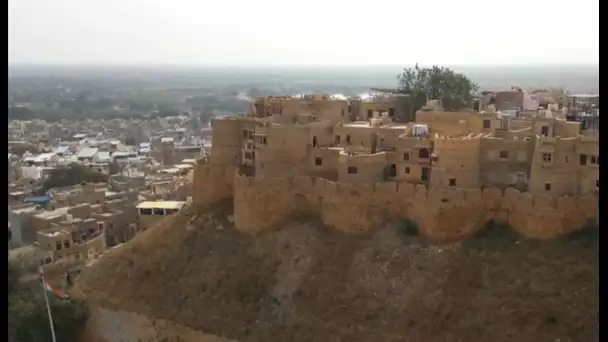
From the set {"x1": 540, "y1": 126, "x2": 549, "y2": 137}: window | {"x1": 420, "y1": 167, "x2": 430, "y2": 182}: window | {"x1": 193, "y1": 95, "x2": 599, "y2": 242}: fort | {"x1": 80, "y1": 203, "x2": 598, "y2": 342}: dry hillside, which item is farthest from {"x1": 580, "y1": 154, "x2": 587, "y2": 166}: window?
{"x1": 420, "y1": 167, "x2": 430, "y2": 182}: window

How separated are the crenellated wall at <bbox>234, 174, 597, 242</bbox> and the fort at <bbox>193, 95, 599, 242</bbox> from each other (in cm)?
1

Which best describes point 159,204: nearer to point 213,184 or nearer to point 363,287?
point 213,184

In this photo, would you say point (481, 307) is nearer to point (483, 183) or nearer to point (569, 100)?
point (483, 183)

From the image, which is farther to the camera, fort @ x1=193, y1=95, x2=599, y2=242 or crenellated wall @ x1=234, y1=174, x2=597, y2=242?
fort @ x1=193, y1=95, x2=599, y2=242

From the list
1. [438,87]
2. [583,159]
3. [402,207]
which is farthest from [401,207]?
[438,87]

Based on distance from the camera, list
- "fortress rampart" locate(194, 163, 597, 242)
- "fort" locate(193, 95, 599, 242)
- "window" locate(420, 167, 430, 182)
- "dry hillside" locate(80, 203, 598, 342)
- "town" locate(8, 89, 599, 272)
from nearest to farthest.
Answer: "dry hillside" locate(80, 203, 598, 342) < "fortress rampart" locate(194, 163, 597, 242) < "fort" locate(193, 95, 599, 242) < "town" locate(8, 89, 599, 272) < "window" locate(420, 167, 430, 182)

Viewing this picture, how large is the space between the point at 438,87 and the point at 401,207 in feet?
12.3

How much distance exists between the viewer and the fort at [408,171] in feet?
27.2

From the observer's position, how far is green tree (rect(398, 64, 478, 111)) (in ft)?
38.3

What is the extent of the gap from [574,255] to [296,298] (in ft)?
10.3

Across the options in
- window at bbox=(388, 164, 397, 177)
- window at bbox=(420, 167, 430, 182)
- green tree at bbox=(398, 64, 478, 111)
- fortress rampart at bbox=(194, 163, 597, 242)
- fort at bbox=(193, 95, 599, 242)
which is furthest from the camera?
green tree at bbox=(398, 64, 478, 111)

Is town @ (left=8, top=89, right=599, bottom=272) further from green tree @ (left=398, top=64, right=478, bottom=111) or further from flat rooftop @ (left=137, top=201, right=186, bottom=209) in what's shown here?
green tree @ (left=398, top=64, right=478, bottom=111)

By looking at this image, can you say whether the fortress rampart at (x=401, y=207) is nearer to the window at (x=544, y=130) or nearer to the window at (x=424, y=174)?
the window at (x=424, y=174)
